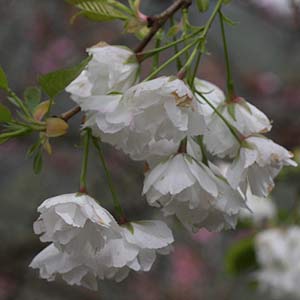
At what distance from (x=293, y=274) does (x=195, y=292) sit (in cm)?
201

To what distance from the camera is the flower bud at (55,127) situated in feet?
3.10

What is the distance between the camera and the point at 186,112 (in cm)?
89

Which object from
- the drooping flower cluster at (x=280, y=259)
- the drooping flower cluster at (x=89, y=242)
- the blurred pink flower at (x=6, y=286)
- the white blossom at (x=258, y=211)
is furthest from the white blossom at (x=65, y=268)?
the blurred pink flower at (x=6, y=286)

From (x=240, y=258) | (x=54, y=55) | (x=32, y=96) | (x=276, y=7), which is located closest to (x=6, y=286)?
(x=54, y=55)

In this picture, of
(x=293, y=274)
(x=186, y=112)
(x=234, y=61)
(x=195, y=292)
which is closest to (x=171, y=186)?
(x=186, y=112)

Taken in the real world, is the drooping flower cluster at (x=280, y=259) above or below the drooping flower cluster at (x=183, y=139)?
below

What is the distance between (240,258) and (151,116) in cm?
170

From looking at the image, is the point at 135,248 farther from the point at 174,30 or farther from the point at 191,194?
the point at 174,30

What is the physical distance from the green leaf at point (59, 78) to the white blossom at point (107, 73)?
5 centimetres

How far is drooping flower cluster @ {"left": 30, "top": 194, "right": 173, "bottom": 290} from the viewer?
Answer: 90cm

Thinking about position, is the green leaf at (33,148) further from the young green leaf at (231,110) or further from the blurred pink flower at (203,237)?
the blurred pink flower at (203,237)

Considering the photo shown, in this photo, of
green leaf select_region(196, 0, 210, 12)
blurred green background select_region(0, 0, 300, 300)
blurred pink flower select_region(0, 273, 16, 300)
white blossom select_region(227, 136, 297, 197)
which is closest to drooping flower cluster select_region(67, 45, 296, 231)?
white blossom select_region(227, 136, 297, 197)

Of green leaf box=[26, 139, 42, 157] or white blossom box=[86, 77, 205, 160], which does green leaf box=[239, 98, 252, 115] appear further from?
green leaf box=[26, 139, 42, 157]

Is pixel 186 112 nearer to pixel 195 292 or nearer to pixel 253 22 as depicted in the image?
pixel 195 292
